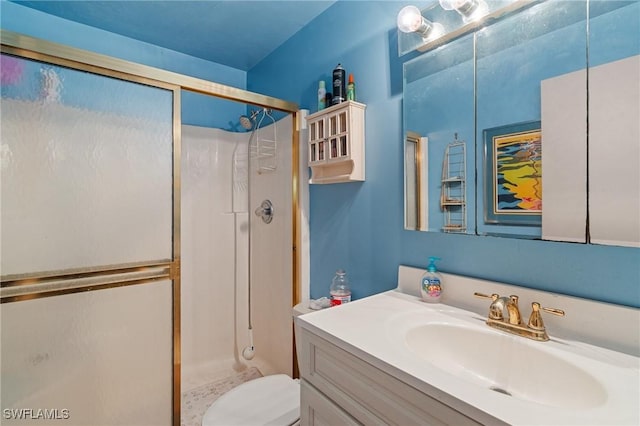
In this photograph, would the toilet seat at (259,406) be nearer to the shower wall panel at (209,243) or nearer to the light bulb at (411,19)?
the shower wall panel at (209,243)

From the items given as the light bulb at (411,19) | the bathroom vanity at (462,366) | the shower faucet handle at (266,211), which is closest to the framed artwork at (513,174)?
the bathroom vanity at (462,366)

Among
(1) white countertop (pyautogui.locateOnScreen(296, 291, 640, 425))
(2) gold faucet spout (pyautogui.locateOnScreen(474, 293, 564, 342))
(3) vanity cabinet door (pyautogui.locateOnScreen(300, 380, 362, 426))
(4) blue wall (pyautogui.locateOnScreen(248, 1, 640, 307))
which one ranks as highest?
(4) blue wall (pyautogui.locateOnScreen(248, 1, 640, 307))

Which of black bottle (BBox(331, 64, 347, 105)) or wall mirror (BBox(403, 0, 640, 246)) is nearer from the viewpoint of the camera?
wall mirror (BBox(403, 0, 640, 246))

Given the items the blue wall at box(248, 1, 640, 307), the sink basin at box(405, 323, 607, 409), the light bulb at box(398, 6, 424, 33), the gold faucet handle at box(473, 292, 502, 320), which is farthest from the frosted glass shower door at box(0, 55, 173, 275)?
the gold faucet handle at box(473, 292, 502, 320)

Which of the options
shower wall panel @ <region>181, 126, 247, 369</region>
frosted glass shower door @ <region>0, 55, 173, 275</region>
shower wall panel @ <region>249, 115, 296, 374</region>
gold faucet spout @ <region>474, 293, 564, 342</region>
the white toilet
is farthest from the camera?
shower wall panel @ <region>181, 126, 247, 369</region>

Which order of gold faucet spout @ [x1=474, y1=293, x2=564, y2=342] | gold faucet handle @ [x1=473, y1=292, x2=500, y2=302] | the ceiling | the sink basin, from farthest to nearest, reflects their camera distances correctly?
1. the ceiling
2. gold faucet handle @ [x1=473, y1=292, x2=500, y2=302]
3. gold faucet spout @ [x1=474, y1=293, x2=564, y2=342]
4. the sink basin

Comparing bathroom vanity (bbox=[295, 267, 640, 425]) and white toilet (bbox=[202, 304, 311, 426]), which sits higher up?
bathroom vanity (bbox=[295, 267, 640, 425])

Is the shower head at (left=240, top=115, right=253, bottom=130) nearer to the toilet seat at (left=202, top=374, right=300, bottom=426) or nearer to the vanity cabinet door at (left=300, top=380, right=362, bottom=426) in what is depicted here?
the toilet seat at (left=202, top=374, right=300, bottom=426)

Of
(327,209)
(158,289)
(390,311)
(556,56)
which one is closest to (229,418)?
(158,289)

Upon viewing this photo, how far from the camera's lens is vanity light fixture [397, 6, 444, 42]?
1.07 meters

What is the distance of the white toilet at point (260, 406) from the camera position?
45.4 inches

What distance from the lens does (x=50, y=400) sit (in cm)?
110

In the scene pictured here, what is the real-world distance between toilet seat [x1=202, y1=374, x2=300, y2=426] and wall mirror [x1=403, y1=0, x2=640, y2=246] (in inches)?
36.8

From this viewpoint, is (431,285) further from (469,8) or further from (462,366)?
(469,8)
